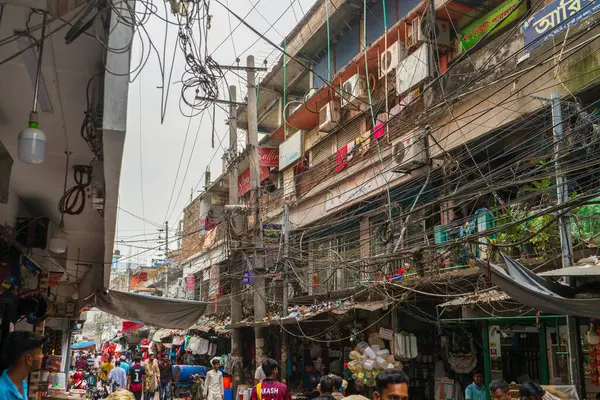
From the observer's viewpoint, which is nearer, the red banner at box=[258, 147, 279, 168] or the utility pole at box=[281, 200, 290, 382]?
the utility pole at box=[281, 200, 290, 382]

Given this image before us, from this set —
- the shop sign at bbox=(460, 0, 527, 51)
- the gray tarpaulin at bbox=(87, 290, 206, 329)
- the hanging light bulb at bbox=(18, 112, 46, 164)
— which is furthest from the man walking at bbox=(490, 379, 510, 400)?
the shop sign at bbox=(460, 0, 527, 51)

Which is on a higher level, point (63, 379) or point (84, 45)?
point (84, 45)

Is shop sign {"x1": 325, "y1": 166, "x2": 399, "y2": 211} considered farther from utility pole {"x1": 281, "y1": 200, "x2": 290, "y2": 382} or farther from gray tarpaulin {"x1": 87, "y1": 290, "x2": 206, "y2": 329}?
gray tarpaulin {"x1": 87, "y1": 290, "x2": 206, "y2": 329}

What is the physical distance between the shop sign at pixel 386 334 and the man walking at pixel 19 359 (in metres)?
11.1

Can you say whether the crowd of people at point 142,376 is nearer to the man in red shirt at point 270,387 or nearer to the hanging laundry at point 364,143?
the hanging laundry at point 364,143

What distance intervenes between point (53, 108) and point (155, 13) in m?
1.48

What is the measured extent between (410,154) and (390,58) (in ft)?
10.4

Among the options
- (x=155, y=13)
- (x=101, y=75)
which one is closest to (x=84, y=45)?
(x=101, y=75)

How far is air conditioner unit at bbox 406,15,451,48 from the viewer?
47.8 feet

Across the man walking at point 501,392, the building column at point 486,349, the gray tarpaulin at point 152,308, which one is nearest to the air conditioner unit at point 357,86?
the building column at point 486,349

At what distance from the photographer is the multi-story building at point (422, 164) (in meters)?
9.81

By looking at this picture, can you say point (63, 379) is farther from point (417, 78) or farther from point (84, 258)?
point (417, 78)

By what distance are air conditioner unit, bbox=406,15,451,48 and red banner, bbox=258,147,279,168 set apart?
10.4 m

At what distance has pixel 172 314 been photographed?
11.9 metres
